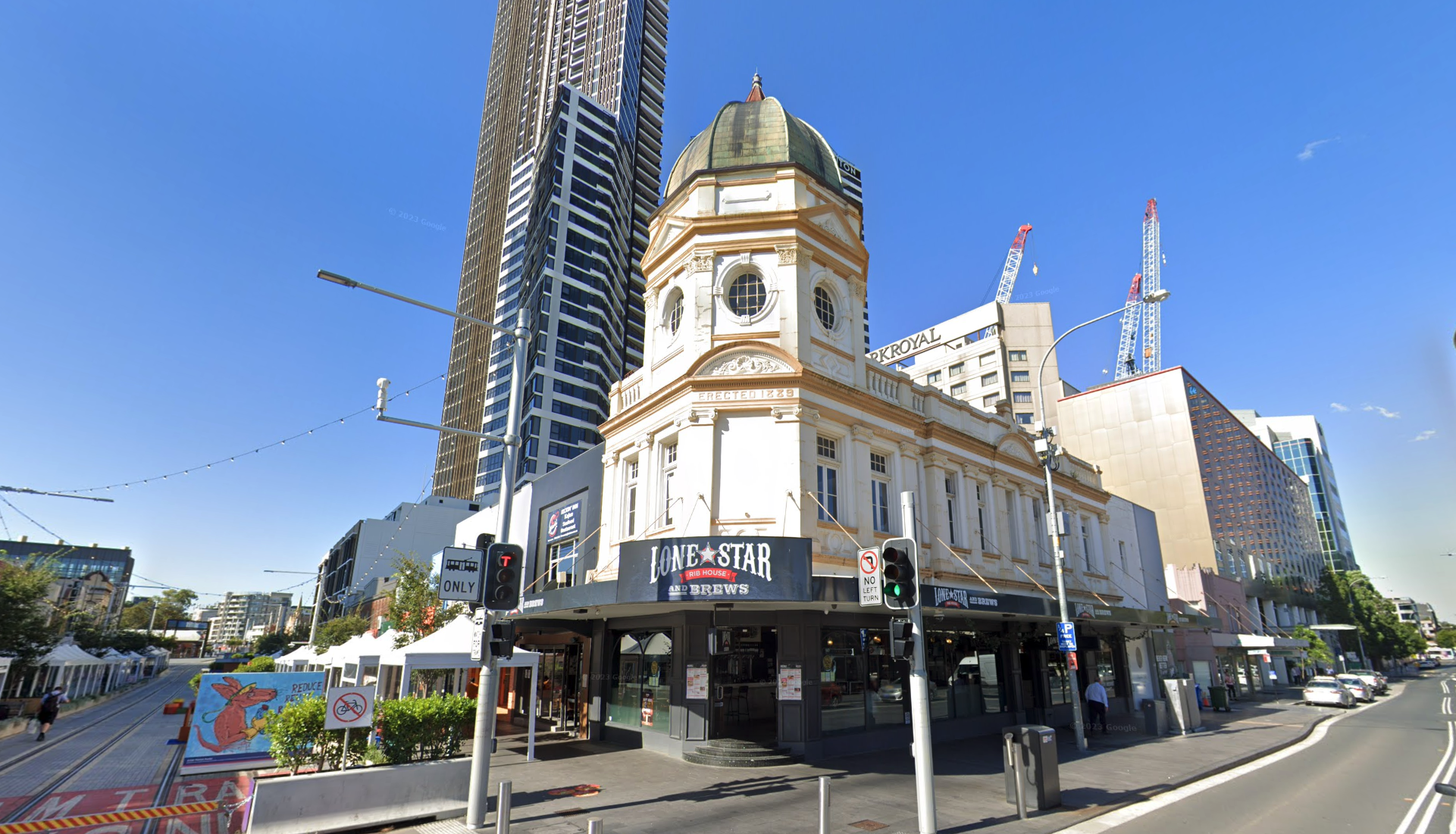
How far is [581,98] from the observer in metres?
97.7

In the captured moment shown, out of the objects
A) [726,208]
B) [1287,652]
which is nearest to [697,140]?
[726,208]

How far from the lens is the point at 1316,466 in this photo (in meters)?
142

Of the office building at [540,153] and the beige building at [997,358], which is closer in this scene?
the beige building at [997,358]

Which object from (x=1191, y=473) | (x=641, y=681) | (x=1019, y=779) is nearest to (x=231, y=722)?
(x=641, y=681)

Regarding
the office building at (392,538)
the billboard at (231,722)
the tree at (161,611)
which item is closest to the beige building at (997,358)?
the office building at (392,538)

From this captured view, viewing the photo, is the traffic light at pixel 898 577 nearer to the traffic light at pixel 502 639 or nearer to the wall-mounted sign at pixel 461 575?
the traffic light at pixel 502 639

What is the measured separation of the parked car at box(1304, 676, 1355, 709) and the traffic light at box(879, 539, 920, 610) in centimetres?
3702

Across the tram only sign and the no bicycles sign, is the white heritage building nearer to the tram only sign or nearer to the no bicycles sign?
the tram only sign

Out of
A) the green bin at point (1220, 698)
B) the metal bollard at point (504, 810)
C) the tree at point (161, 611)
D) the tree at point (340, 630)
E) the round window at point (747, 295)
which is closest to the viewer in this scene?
the metal bollard at point (504, 810)

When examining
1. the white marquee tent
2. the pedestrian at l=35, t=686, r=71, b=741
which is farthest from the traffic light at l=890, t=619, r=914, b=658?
the pedestrian at l=35, t=686, r=71, b=741

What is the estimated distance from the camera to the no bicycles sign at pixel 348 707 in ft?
34.4

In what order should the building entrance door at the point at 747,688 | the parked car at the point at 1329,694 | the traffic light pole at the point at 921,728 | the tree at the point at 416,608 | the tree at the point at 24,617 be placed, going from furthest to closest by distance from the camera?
the parked car at the point at 1329,694, the tree at the point at 24,617, the tree at the point at 416,608, the building entrance door at the point at 747,688, the traffic light pole at the point at 921,728

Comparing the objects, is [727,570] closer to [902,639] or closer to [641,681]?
[902,639]

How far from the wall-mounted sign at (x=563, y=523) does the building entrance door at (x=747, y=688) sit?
7.71 m
